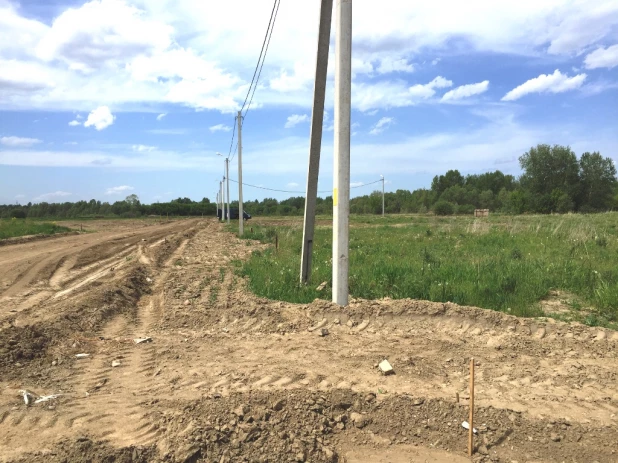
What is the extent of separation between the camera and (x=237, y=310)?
7.48m

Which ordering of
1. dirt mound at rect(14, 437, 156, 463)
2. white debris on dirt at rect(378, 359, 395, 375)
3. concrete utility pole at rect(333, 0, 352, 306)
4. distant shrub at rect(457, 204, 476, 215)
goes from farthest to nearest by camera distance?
distant shrub at rect(457, 204, 476, 215) < concrete utility pole at rect(333, 0, 352, 306) < white debris on dirt at rect(378, 359, 395, 375) < dirt mound at rect(14, 437, 156, 463)

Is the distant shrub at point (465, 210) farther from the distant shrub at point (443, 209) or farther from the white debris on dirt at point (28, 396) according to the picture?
the white debris on dirt at point (28, 396)

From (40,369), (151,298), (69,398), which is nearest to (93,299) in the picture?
(151,298)

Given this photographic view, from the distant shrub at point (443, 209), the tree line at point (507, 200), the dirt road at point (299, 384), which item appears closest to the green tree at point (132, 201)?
the tree line at point (507, 200)

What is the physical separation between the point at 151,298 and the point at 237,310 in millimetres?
2756

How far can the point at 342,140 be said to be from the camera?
720 centimetres

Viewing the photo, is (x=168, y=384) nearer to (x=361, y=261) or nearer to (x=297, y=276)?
(x=297, y=276)

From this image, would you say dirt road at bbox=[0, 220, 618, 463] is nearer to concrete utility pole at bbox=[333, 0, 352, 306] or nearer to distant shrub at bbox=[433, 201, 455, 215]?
concrete utility pole at bbox=[333, 0, 352, 306]

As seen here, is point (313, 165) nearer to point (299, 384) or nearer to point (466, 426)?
point (299, 384)

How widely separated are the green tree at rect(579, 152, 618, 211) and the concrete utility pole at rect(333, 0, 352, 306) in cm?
9319

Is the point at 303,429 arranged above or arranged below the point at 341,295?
below

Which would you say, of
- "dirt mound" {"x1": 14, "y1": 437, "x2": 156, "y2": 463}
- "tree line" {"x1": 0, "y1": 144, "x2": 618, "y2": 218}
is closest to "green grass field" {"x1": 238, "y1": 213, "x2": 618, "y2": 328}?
"dirt mound" {"x1": 14, "y1": 437, "x2": 156, "y2": 463}

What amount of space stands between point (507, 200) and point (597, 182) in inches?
591

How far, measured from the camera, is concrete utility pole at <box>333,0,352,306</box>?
7.16 m
